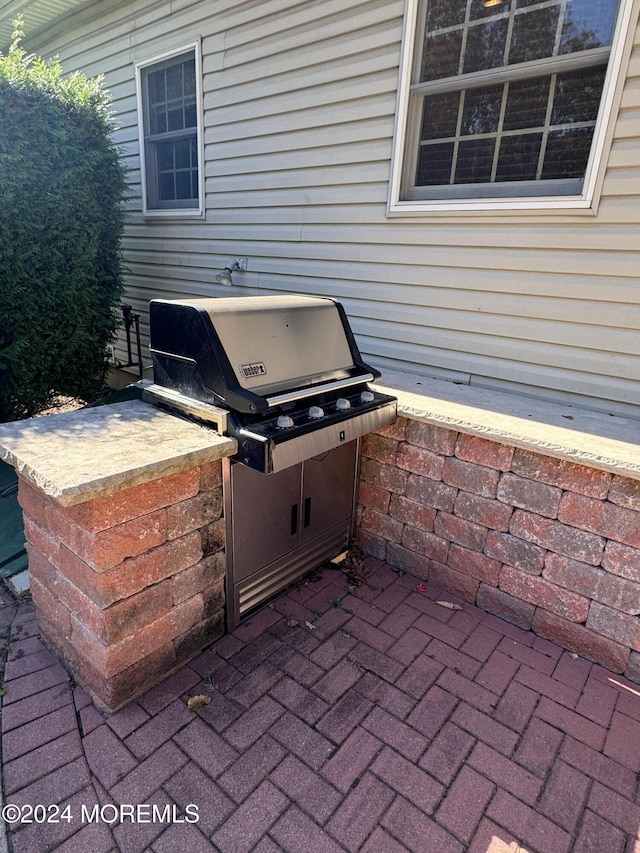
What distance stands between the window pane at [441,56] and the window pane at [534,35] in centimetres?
31

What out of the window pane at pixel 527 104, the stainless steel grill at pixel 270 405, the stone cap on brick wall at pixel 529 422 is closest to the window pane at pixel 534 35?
the window pane at pixel 527 104

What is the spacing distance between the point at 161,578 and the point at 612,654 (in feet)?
6.59

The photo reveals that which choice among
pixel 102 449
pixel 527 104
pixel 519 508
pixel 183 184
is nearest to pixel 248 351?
pixel 102 449

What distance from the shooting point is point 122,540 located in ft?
5.70

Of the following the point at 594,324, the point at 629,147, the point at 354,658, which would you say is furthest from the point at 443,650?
the point at 629,147

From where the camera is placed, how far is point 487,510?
7.86ft

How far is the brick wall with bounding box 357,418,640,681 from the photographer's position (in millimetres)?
2082

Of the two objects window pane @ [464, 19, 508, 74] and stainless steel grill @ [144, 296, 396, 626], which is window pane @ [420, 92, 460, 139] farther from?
stainless steel grill @ [144, 296, 396, 626]

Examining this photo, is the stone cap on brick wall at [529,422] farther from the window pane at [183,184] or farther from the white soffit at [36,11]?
the white soffit at [36,11]

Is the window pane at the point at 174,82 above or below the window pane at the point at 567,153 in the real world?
above

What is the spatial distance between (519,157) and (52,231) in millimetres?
3374

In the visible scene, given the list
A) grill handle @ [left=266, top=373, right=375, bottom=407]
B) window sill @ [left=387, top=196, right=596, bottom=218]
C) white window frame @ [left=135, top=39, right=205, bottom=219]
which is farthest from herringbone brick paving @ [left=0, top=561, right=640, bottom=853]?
white window frame @ [left=135, top=39, right=205, bottom=219]

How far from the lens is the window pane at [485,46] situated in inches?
101

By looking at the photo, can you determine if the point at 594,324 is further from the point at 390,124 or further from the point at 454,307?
the point at 390,124
